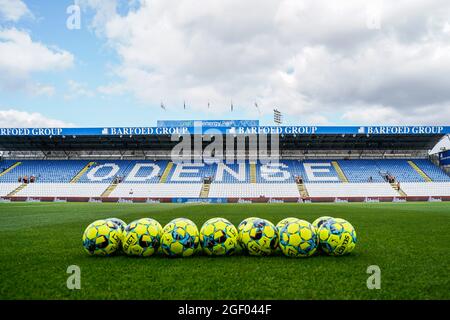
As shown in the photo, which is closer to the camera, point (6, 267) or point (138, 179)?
point (6, 267)

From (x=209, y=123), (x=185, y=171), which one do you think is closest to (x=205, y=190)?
(x=185, y=171)

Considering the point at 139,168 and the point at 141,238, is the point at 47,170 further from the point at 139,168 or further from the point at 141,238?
the point at 141,238

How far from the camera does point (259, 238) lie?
6.31 m

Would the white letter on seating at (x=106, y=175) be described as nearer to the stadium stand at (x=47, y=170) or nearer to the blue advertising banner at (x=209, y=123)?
the stadium stand at (x=47, y=170)

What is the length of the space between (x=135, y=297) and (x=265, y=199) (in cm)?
3324

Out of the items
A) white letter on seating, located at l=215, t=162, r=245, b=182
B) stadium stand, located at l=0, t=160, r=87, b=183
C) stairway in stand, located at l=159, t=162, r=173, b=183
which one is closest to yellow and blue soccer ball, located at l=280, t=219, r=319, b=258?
white letter on seating, located at l=215, t=162, r=245, b=182

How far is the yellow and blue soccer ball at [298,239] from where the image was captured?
6.12m

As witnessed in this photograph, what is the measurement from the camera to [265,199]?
36.9 m

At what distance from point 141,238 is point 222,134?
36113 millimetres

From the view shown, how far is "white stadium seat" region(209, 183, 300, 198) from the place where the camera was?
3994cm

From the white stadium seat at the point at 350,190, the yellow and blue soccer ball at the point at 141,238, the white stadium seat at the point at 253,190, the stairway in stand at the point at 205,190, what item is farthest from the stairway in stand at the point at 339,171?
the yellow and blue soccer ball at the point at 141,238

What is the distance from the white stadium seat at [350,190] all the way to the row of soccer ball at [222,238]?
33813 millimetres

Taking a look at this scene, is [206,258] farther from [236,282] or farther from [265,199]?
[265,199]
